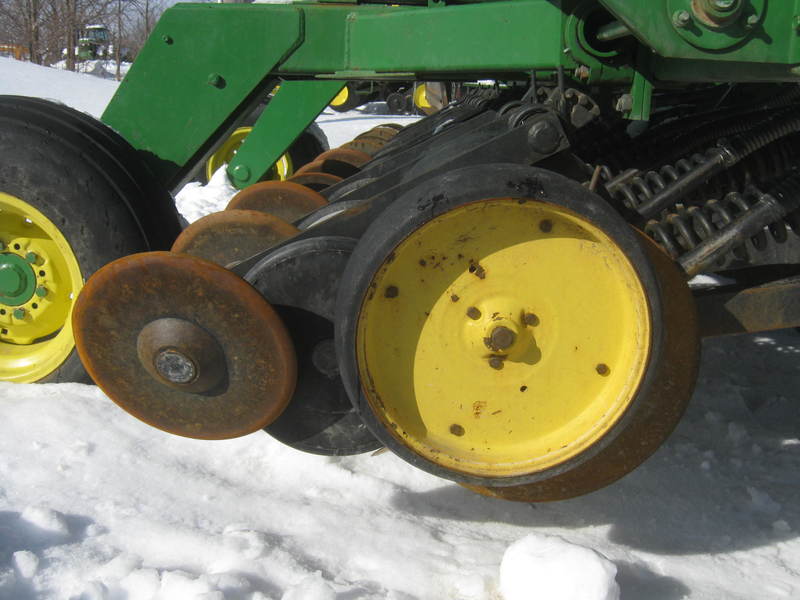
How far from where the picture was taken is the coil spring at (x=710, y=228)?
1994 millimetres

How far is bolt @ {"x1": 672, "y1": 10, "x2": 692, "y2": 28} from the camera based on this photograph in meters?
1.90

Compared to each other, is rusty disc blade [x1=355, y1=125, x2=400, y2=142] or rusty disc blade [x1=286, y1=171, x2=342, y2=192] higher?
rusty disc blade [x1=355, y1=125, x2=400, y2=142]

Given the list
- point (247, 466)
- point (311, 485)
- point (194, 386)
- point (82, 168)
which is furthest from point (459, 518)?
point (82, 168)

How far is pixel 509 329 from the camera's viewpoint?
1.83 metres

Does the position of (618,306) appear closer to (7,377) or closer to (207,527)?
(207,527)

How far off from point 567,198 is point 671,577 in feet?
3.08

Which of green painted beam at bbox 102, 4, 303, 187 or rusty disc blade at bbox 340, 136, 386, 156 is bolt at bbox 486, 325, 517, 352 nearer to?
green painted beam at bbox 102, 4, 303, 187

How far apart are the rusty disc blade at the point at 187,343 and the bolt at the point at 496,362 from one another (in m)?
0.47

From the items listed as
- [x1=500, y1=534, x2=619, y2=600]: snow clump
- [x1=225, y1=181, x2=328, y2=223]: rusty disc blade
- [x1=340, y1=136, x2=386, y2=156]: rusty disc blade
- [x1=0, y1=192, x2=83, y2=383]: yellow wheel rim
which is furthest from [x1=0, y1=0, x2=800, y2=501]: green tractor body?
[x1=340, y1=136, x2=386, y2=156]: rusty disc blade

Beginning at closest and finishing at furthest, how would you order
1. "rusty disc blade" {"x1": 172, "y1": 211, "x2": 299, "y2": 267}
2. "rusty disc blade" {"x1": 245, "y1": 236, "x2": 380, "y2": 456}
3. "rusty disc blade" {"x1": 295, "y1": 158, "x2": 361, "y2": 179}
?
"rusty disc blade" {"x1": 245, "y1": 236, "x2": 380, "y2": 456} < "rusty disc blade" {"x1": 172, "y1": 211, "x2": 299, "y2": 267} < "rusty disc blade" {"x1": 295, "y1": 158, "x2": 361, "y2": 179}

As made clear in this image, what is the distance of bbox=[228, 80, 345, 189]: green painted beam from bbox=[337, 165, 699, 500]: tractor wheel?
2.57 meters

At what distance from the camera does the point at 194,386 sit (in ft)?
6.45

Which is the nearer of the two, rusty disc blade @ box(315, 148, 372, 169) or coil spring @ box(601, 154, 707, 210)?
coil spring @ box(601, 154, 707, 210)

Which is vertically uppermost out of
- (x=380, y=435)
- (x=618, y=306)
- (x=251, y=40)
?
(x=251, y=40)
